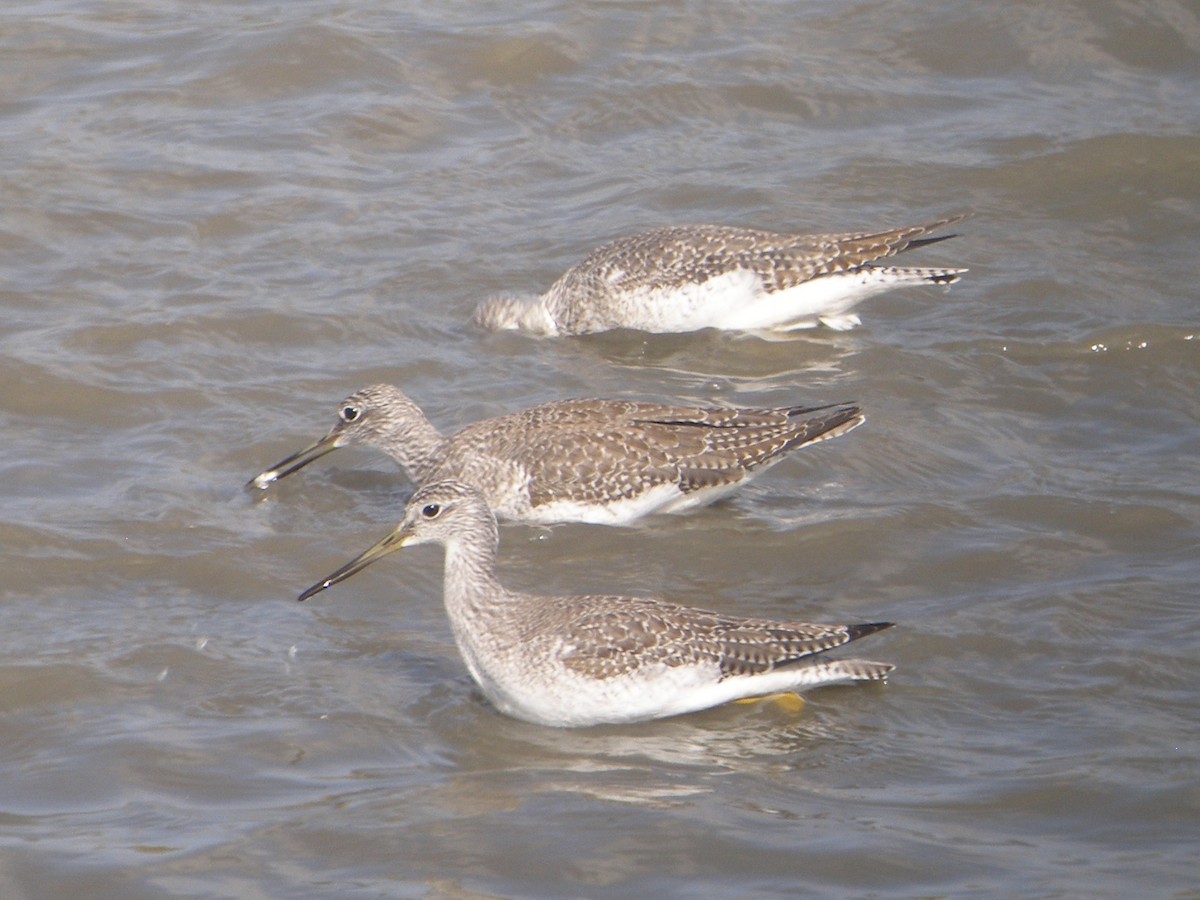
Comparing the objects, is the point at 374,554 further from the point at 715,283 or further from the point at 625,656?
the point at 715,283

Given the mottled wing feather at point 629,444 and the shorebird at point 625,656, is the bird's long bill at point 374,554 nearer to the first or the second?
the shorebird at point 625,656

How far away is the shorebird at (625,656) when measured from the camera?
645cm

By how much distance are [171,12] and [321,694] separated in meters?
9.22

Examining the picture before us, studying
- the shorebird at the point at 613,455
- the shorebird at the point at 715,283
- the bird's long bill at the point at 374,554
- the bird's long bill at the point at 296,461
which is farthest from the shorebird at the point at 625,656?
the shorebird at the point at 715,283

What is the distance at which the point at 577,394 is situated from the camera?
9.98 m

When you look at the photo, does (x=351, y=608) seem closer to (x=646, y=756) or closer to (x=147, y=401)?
(x=646, y=756)

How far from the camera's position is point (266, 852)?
220 inches

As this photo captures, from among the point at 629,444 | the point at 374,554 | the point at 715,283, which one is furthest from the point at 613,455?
the point at 715,283

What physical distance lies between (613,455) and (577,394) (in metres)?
1.51

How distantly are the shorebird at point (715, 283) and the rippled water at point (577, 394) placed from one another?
0.65 ft

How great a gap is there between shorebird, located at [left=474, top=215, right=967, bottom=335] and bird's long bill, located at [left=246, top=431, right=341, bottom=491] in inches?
70.9

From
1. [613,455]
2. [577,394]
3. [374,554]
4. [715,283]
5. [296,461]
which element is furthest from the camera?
[715,283]

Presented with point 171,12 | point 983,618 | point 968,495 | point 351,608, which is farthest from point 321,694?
point 171,12

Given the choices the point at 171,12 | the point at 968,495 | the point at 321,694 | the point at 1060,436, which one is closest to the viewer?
the point at 321,694
